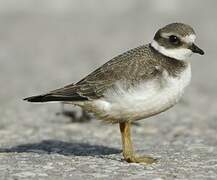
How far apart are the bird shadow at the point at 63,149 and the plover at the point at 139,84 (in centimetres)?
106

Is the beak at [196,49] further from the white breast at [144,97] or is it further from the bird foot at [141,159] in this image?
the bird foot at [141,159]

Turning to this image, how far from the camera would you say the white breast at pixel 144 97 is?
7930mm

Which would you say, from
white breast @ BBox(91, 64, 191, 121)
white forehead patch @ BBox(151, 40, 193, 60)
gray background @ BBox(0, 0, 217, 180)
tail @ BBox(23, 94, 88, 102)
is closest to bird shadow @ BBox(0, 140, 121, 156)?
gray background @ BBox(0, 0, 217, 180)

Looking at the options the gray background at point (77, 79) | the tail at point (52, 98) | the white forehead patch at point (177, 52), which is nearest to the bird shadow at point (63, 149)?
the gray background at point (77, 79)

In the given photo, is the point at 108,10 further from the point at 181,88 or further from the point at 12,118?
the point at 181,88

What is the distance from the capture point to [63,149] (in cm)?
984

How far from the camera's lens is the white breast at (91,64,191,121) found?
793 centimetres

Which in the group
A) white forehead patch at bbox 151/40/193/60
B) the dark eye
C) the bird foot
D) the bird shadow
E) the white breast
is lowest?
the bird foot

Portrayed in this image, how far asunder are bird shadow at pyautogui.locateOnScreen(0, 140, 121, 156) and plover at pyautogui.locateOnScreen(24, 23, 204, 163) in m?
1.06

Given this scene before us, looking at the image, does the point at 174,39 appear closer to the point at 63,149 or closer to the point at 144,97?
the point at 144,97

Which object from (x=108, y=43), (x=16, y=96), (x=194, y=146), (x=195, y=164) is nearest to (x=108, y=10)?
(x=108, y=43)

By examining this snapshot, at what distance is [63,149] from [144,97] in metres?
2.23

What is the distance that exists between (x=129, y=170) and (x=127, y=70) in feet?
3.42

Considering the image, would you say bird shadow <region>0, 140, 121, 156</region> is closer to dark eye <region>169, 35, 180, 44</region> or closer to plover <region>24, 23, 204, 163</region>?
plover <region>24, 23, 204, 163</region>
